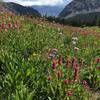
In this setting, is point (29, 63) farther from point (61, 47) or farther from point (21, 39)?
point (61, 47)

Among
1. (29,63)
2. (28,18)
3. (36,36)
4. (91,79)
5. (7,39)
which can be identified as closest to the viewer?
(29,63)

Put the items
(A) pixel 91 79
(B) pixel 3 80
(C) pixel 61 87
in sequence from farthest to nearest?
(A) pixel 91 79
(B) pixel 3 80
(C) pixel 61 87

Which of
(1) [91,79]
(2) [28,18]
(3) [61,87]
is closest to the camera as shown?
(3) [61,87]

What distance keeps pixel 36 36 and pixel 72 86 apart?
5510 millimetres

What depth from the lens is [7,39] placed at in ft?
35.0

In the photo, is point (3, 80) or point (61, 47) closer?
point (3, 80)

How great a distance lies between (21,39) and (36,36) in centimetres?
140

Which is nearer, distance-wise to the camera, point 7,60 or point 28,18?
point 7,60

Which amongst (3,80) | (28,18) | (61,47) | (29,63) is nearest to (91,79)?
(29,63)

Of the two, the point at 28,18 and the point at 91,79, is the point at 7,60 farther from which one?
the point at 28,18

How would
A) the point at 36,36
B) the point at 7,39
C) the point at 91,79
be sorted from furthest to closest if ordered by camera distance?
the point at 36,36
the point at 7,39
the point at 91,79

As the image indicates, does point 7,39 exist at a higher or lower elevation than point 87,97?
higher

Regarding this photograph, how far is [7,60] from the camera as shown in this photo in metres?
8.60

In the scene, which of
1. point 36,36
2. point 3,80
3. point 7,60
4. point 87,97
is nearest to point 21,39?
point 36,36
